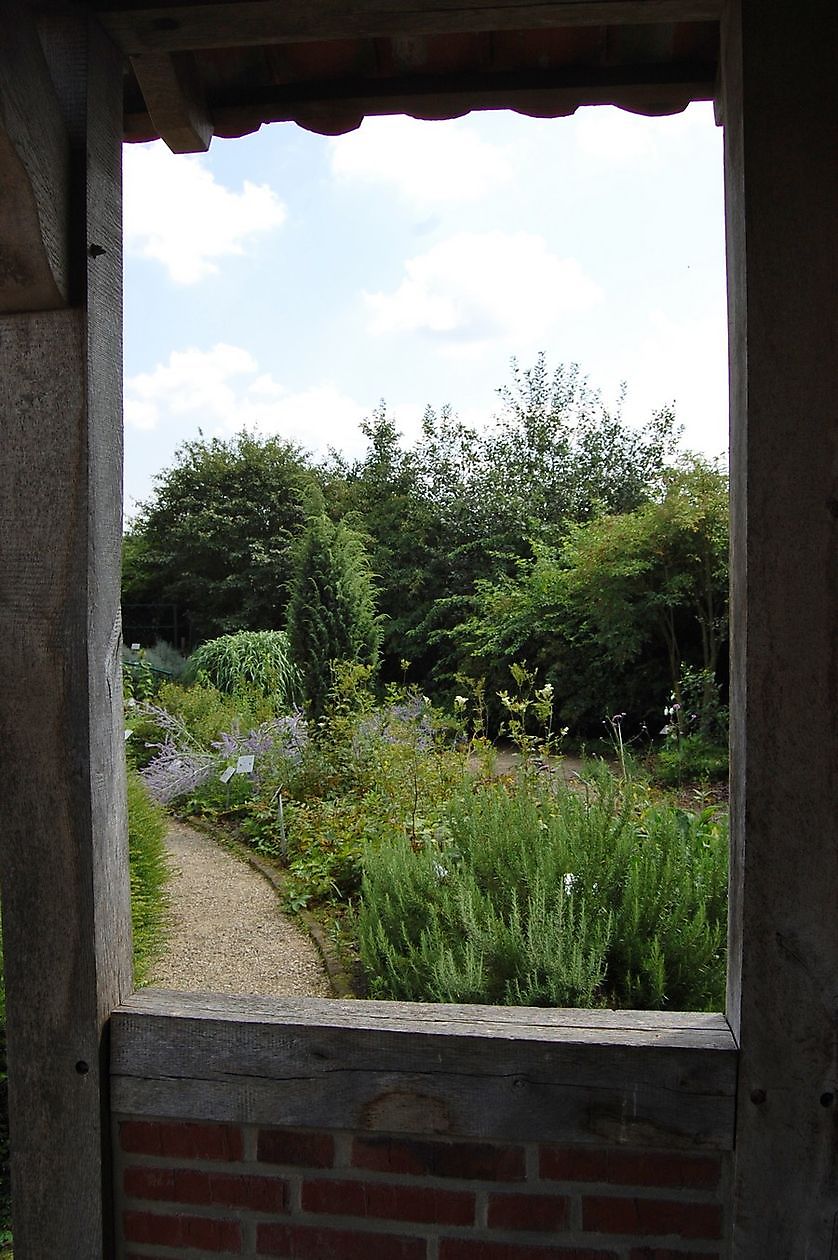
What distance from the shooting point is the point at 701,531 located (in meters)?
7.00

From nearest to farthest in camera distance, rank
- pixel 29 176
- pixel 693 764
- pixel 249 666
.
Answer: pixel 29 176 → pixel 693 764 → pixel 249 666

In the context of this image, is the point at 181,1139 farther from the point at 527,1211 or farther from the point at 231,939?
the point at 231,939

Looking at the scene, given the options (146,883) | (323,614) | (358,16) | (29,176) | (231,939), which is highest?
(358,16)

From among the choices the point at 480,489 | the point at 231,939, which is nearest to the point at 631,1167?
the point at 231,939

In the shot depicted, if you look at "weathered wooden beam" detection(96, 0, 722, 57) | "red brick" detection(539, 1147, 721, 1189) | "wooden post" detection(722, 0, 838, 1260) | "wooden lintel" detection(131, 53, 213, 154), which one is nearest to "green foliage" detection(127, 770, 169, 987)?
"red brick" detection(539, 1147, 721, 1189)

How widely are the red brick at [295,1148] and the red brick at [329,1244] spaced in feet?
0.30

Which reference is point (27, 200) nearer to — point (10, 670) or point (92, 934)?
point (10, 670)

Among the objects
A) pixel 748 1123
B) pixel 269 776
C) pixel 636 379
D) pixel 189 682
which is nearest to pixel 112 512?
pixel 748 1123

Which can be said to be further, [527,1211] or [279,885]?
[279,885]

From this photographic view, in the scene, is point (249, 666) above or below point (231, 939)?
above

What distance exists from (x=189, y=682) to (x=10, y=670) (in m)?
7.54

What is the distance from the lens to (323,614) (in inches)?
273

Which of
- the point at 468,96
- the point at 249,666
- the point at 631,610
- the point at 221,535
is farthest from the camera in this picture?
the point at 221,535

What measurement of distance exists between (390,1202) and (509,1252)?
0.55 ft
